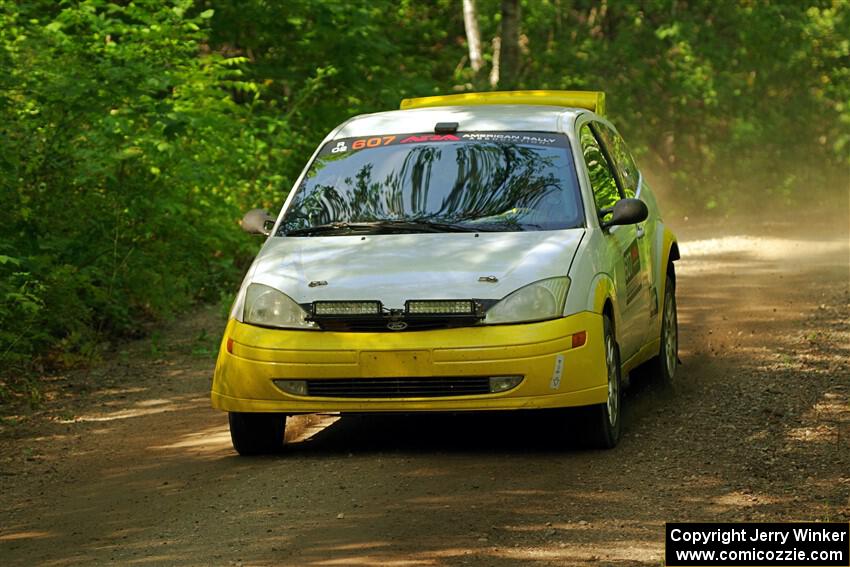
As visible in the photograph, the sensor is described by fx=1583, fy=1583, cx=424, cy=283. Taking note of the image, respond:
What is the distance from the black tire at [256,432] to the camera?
8625 millimetres

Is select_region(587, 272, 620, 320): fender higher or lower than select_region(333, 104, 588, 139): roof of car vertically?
lower

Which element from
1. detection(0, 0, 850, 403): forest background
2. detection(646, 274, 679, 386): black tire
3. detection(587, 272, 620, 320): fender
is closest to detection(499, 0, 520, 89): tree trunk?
detection(0, 0, 850, 403): forest background

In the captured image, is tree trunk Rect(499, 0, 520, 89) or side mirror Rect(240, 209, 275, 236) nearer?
side mirror Rect(240, 209, 275, 236)

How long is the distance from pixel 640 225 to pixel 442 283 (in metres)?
2.55

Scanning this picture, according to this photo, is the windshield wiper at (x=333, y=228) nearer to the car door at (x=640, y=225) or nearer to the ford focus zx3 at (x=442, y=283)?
the ford focus zx3 at (x=442, y=283)

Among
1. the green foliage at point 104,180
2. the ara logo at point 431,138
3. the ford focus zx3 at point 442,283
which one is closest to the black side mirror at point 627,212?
the ford focus zx3 at point 442,283

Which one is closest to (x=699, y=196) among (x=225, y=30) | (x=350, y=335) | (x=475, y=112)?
(x=225, y=30)

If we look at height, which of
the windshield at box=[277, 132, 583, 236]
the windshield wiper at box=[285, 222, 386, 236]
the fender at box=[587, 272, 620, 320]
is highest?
the windshield at box=[277, 132, 583, 236]

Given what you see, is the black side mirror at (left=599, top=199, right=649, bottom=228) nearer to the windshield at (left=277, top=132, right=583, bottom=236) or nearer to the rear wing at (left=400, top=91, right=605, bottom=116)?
the windshield at (left=277, top=132, right=583, bottom=236)

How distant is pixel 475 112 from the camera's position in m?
9.90

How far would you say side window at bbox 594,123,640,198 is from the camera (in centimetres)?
1036

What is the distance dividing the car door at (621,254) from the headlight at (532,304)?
0.77 metres

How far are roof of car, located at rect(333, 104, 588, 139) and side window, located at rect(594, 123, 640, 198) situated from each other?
46cm

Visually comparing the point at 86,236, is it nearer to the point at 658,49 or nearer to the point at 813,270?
the point at 813,270
